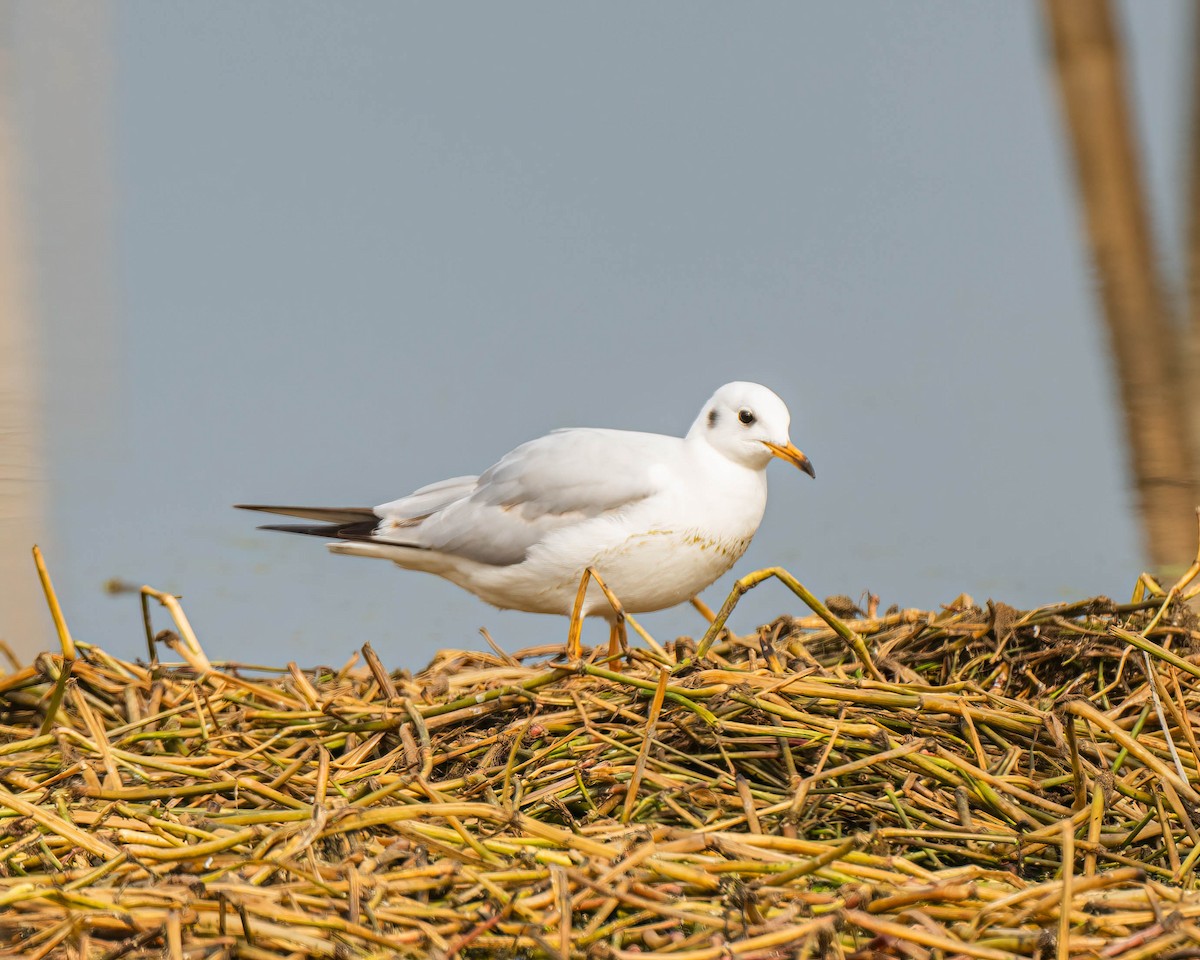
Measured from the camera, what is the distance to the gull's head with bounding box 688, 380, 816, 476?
9.21ft

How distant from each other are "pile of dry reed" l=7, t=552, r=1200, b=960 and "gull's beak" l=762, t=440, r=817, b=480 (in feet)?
2.83

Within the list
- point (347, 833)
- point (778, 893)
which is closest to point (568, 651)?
point (347, 833)

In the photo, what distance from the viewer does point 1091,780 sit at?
1.36 m

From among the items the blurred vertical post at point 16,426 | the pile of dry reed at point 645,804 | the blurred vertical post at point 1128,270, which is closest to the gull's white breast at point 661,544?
the pile of dry reed at point 645,804

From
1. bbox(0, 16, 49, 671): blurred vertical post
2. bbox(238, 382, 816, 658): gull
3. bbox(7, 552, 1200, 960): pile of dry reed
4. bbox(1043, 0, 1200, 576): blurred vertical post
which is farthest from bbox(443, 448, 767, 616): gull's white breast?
bbox(0, 16, 49, 671): blurred vertical post

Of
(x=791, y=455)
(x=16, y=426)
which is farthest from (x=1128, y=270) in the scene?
(x=16, y=426)

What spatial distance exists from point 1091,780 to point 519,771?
2.14 ft

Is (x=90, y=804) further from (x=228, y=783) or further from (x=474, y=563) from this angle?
(x=474, y=563)

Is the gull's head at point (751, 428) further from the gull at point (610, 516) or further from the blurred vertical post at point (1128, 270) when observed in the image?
the blurred vertical post at point (1128, 270)

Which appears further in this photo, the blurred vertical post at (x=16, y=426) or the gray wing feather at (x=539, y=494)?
the gray wing feather at (x=539, y=494)

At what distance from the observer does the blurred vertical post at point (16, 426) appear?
1.93 metres

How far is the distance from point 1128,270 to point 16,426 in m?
2.22

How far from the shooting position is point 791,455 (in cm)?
277

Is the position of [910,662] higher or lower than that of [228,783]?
lower
